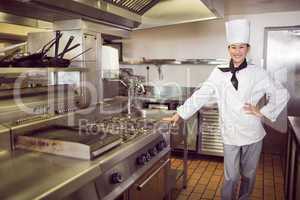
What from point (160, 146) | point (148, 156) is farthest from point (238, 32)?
point (148, 156)

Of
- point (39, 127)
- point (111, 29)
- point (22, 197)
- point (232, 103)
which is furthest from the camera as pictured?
point (111, 29)

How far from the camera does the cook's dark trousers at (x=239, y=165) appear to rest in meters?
2.10

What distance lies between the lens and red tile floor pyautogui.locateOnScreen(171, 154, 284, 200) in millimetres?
2729

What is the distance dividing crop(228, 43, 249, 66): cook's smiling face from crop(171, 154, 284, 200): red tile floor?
4.37 feet

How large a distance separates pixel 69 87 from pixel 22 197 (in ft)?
3.72

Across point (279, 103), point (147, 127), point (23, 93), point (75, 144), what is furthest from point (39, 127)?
point (279, 103)

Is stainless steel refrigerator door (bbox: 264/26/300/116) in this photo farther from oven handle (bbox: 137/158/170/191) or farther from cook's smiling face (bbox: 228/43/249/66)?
oven handle (bbox: 137/158/170/191)

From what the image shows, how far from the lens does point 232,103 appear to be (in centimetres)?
207

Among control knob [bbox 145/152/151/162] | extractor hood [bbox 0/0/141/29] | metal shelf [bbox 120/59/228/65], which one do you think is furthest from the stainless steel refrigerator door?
control knob [bbox 145/152/151/162]

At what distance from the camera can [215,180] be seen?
121 inches

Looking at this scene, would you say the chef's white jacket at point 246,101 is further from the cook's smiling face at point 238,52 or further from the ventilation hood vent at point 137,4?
the ventilation hood vent at point 137,4

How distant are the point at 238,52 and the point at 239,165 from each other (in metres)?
0.84

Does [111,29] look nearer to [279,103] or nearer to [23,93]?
[23,93]

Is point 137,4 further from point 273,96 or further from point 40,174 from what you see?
point 40,174
